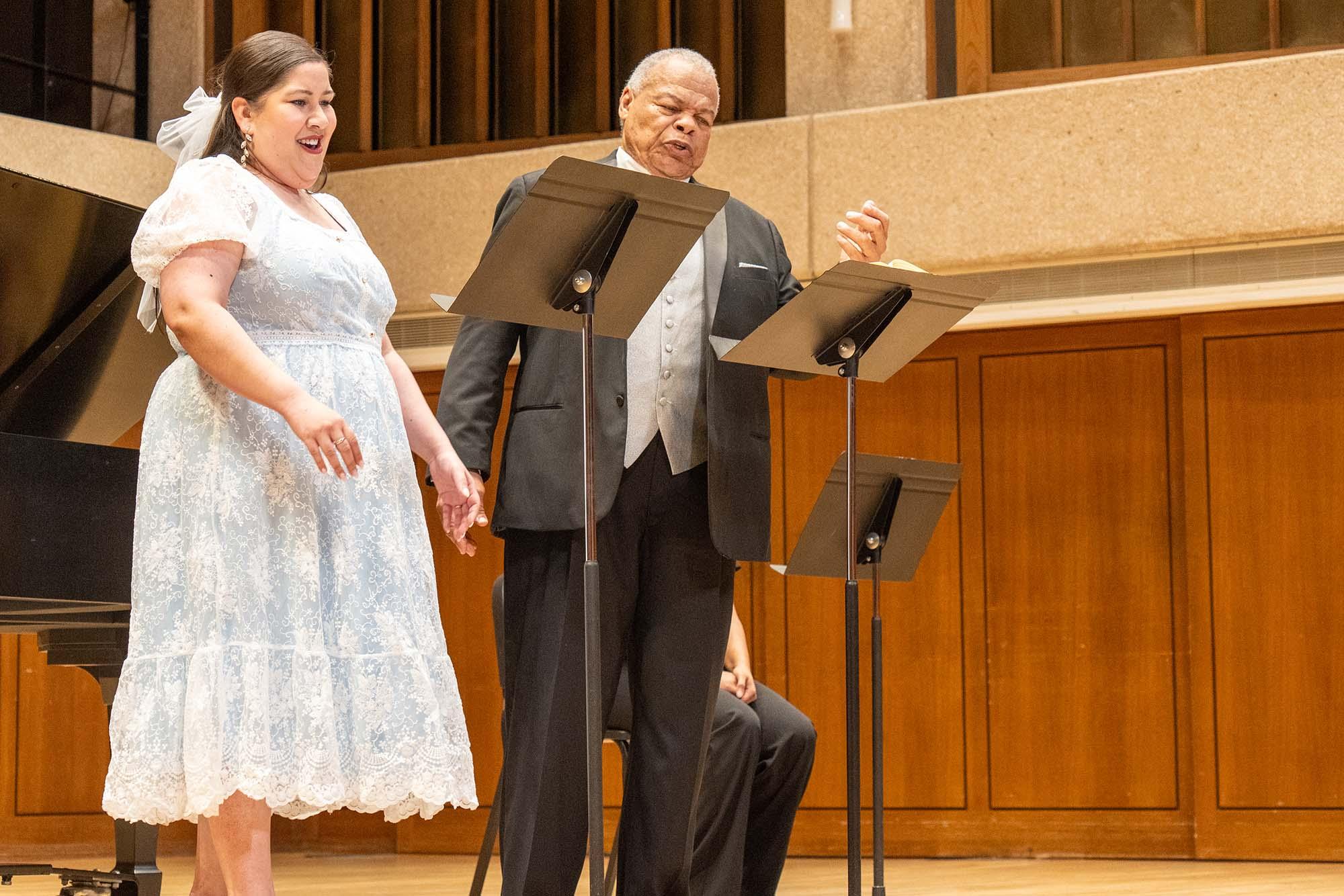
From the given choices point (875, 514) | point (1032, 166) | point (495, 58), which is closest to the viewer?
point (875, 514)

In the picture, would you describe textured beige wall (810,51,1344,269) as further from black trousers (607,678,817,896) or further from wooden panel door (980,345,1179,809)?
black trousers (607,678,817,896)

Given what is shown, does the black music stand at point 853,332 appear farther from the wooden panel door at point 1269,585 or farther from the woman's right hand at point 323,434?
the wooden panel door at point 1269,585

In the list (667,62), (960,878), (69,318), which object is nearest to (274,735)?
(667,62)

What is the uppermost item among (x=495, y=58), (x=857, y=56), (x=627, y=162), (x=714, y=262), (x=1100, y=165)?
(x=495, y=58)

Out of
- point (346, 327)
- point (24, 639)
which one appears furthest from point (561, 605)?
point (24, 639)

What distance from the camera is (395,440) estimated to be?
2232 millimetres

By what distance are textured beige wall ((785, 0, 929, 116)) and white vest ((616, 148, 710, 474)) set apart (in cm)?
328

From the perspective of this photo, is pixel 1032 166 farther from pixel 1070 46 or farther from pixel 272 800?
pixel 272 800

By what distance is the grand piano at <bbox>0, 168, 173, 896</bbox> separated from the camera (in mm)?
2875

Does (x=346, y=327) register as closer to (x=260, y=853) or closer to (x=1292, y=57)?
(x=260, y=853)

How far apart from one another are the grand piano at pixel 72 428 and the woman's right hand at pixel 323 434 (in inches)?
41.8

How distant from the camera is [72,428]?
3.57 metres

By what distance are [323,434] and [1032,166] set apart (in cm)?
380

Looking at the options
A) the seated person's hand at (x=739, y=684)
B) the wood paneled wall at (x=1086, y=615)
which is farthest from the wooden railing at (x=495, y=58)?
the seated person's hand at (x=739, y=684)
